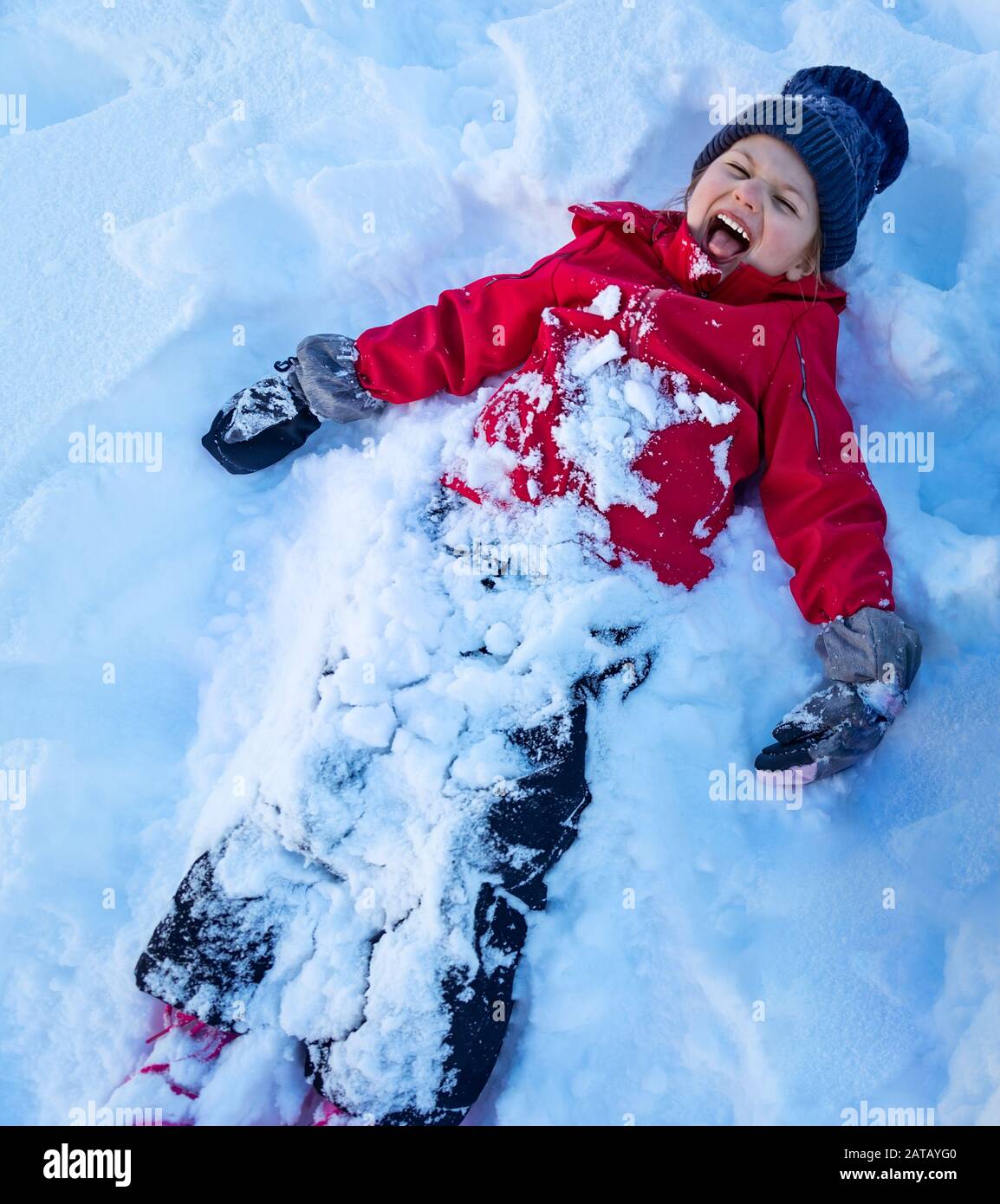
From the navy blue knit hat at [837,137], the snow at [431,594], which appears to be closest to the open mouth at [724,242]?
the navy blue knit hat at [837,137]

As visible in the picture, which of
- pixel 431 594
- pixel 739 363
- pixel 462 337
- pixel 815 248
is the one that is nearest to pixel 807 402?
pixel 739 363

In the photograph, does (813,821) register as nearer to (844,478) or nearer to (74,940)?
(844,478)

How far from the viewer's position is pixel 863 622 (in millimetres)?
1677

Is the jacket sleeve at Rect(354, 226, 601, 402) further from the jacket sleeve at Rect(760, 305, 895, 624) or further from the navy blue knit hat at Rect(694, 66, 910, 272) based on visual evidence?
the jacket sleeve at Rect(760, 305, 895, 624)

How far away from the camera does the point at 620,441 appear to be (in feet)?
5.69

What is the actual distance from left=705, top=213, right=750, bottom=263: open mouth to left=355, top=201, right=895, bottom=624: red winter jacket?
0.03 metres

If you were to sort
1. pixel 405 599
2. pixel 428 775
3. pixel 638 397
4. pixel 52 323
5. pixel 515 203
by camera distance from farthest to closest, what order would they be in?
pixel 515 203 → pixel 52 323 → pixel 638 397 → pixel 405 599 → pixel 428 775

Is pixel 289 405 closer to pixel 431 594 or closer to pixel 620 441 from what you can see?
pixel 431 594

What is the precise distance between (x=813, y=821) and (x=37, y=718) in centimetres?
158

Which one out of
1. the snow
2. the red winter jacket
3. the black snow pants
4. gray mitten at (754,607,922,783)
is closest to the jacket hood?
the red winter jacket

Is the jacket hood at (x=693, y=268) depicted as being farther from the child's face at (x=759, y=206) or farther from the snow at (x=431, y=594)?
the snow at (x=431, y=594)

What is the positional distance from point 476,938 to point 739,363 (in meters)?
1.22

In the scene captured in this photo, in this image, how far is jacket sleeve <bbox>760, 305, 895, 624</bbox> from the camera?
171cm

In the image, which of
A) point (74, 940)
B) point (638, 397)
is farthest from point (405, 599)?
point (74, 940)
